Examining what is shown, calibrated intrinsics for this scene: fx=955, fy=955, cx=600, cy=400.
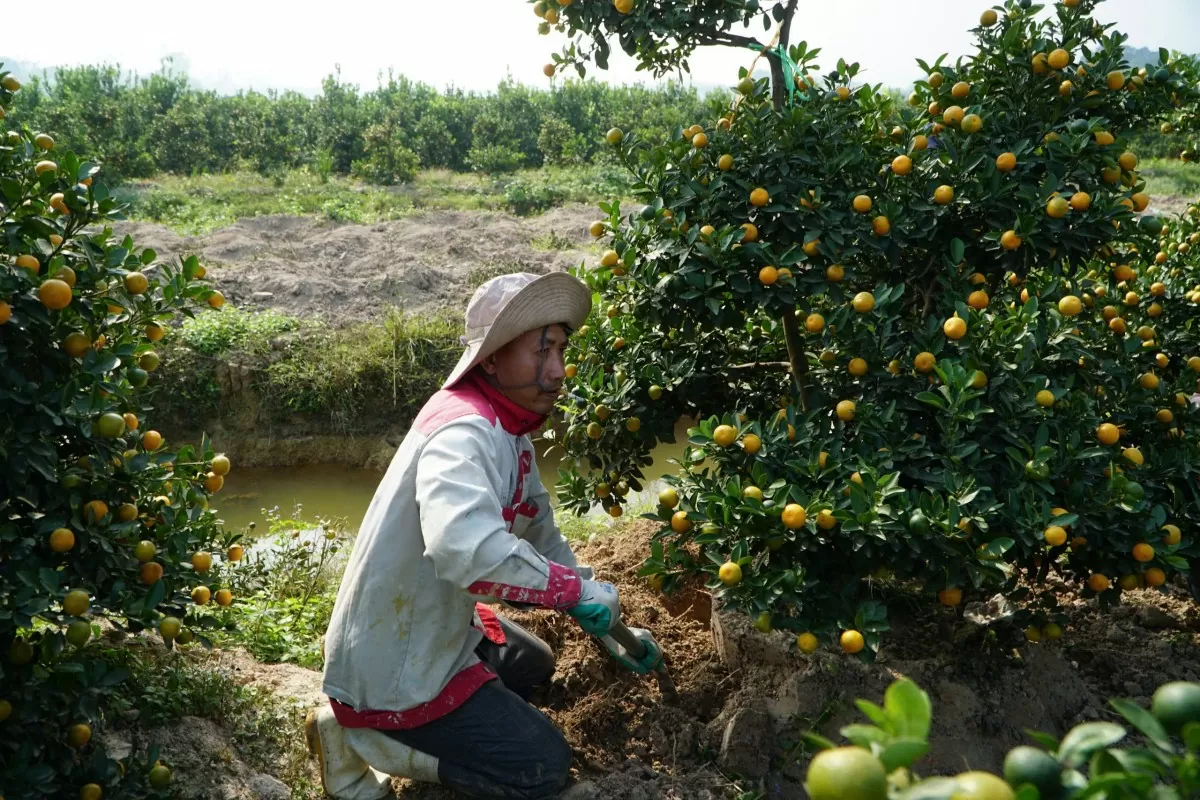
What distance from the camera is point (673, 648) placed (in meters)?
3.29

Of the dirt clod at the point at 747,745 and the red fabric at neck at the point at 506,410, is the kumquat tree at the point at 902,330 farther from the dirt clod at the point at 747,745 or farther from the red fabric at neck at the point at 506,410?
the red fabric at neck at the point at 506,410

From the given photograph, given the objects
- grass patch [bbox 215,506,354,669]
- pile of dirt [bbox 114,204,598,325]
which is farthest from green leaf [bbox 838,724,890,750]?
pile of dirt [bbox 114,204,598,325]

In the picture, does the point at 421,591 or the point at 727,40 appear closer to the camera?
the point at 421,591

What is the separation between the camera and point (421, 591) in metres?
2.47

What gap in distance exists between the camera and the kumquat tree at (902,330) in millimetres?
2234

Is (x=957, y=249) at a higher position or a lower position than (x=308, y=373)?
higher

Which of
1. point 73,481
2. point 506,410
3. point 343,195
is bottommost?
point 73,481

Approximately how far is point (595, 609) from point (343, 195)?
11955mm

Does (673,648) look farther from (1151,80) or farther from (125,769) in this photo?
(1151,80)

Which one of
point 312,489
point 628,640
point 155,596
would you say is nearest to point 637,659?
point 628,640

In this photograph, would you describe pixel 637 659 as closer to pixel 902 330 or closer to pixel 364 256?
pixel 902 330

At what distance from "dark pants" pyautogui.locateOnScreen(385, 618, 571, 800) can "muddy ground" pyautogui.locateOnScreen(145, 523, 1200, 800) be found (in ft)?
0.40

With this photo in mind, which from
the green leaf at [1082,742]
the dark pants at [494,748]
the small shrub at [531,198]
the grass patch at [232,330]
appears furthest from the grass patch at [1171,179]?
the green leaf at [1082,742]

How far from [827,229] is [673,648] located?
1527 millimetres
